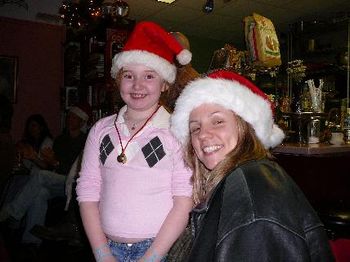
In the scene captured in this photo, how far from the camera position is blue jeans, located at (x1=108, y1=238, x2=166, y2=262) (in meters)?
1.38

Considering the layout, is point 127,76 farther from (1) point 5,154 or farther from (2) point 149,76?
(1) point 5,154

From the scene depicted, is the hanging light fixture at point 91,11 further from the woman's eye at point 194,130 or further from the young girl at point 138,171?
the woman's eye at point 194,130

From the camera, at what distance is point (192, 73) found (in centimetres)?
193

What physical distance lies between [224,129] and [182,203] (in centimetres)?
36

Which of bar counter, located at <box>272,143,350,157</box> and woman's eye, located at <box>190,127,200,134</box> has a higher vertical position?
woman's eye, located at <box>190,127,200,134</box>

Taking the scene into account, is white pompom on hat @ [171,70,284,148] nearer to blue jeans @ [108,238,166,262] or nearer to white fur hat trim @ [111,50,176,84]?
white fur hat trim @ [111,50,176,84]

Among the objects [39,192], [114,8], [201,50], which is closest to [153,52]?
[114,8]

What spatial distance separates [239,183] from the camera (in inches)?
35.0

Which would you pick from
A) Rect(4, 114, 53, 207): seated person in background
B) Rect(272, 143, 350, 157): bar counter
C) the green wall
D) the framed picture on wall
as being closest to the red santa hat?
Rect(272, 143, 350, 157): bar counter

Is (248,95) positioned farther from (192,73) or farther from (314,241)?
(192,73)

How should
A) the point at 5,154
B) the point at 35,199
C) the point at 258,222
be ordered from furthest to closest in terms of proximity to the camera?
the point at 35,199 < the point at 5,154 < the point at 258,222

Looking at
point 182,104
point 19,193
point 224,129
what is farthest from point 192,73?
point 19,193

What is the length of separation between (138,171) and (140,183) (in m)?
0.05

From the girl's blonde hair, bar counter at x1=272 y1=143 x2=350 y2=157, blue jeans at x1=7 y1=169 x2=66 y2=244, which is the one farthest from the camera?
blue jeans at x1=7 y1=169 x2=66 y2=244
